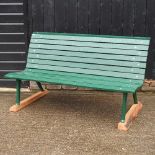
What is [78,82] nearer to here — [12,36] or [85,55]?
[85,55]

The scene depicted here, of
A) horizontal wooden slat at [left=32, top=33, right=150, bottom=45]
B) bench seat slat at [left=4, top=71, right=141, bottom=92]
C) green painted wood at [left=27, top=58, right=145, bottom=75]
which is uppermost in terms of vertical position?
horizontal wooden slat at [left=32, top=33, right=150, bottom=45]

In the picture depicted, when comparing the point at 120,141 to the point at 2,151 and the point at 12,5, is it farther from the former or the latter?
the point at 12,5

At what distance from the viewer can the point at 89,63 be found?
547 centimetres

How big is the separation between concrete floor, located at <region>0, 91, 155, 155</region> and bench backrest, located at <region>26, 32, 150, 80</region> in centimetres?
59

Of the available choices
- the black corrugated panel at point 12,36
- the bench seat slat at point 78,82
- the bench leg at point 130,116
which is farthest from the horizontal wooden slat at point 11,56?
the bench leg at point 130,116

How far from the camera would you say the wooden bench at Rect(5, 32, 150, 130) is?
16.7 ft

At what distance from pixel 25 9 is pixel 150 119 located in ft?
8.82

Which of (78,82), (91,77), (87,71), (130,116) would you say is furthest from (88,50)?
(130,116)

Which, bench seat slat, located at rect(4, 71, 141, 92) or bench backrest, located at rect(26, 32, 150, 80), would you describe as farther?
bench backrest, located at rect(26, 32, 150, 80)

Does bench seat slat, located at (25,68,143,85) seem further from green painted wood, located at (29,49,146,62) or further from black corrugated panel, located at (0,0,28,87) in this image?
black corrugated panel, located at (0,0,28,87)

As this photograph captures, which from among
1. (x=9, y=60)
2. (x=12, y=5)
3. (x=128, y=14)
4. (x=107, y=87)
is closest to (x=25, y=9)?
(x=12, y=5)

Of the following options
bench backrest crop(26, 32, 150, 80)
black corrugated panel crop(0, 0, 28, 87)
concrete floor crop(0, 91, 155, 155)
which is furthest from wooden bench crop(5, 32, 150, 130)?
black corrugated panel crop(0, 0, 28, 87)

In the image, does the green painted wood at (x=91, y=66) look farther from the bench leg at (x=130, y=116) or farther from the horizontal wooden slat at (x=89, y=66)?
the bench leg at (x=130, y=116)

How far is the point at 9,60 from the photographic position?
6488 mm
